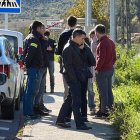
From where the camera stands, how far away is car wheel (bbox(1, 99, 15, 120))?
1134cm

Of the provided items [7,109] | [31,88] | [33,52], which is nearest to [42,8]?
[7,109]

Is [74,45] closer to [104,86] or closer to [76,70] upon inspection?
[76,70]

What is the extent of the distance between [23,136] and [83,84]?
1451 mm

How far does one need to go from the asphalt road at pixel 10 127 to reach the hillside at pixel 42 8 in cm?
5833

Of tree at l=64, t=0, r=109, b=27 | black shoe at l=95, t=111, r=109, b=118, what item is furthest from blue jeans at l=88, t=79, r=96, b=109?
tree at l=64, t=0, r=109, b=27

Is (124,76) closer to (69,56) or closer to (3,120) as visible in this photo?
(3,120)

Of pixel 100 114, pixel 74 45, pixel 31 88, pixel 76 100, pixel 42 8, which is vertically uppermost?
pixel 42 8

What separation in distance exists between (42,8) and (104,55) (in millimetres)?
69842

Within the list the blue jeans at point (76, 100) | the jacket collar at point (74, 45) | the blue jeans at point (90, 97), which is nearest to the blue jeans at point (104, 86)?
the blue jeans at point (90, 97)

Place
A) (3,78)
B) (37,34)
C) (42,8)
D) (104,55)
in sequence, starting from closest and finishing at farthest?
(3,78) → (104,55) → (37,34) → (42,8)

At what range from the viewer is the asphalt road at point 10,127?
33.9ft

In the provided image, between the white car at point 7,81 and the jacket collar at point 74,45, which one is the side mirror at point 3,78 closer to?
the white car at point 7,81

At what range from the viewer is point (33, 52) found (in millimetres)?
11258

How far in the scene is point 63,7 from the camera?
8312 centimetres
